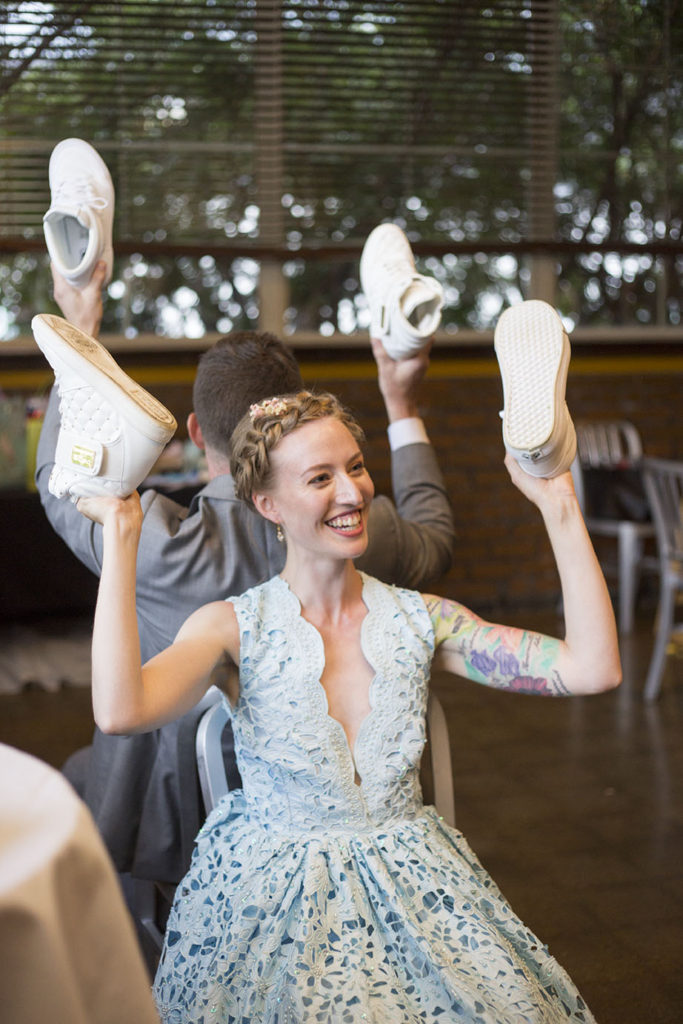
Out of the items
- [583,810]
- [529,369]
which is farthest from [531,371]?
[583,810]

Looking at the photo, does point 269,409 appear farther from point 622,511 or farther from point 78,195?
point 622,511

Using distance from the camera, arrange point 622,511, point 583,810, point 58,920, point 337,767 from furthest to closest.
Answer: point 622,511, point 583,810, point 337,767, point 58,920

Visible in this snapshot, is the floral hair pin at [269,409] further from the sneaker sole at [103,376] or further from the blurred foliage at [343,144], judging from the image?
the blurred foliage at [343,144]

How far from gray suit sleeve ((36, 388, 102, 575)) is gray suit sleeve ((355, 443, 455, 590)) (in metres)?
0.43

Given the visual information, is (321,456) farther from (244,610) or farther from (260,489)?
(244,610)

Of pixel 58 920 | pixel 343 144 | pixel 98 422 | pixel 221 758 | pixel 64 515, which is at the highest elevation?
pixel 343 144

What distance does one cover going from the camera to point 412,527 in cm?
190

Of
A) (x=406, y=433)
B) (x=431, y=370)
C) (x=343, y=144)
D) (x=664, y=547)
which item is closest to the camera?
(x=406, y=433)

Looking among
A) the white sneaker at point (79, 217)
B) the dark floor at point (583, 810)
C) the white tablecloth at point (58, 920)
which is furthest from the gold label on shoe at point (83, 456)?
the dark floor at point (583, 810)

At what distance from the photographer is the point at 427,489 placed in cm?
200

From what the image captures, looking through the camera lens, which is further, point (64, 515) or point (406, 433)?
point (406, 433)

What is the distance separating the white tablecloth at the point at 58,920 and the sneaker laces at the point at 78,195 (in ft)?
4.13

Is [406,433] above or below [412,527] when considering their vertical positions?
above

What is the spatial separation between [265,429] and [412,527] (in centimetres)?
44
